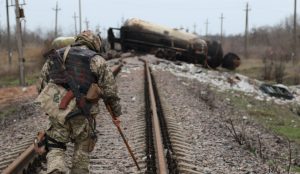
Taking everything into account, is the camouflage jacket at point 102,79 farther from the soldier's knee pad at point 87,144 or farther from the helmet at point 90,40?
the soldier's knee pad at point 87,144

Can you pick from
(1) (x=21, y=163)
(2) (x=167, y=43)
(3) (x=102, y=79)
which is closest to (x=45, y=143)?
(3) (x=102, y=79)

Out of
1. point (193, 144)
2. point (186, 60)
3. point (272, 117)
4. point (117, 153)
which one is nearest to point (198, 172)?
point (117, 153)

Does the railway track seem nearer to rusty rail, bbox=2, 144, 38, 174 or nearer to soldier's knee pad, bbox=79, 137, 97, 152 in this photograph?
rusty rail, bbox=2, 144, 38, 174

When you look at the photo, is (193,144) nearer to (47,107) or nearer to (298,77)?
(47,107)

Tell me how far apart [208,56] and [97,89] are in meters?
29.1

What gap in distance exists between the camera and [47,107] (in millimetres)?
5016

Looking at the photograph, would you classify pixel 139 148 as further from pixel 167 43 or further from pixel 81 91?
pixel 167 43

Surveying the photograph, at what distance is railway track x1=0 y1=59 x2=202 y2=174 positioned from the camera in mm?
6504

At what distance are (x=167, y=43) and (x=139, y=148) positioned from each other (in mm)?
25872

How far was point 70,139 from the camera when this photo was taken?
5.17m

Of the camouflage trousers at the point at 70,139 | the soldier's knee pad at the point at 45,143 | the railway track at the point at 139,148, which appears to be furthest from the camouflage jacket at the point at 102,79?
the railway track at the point at 139,148

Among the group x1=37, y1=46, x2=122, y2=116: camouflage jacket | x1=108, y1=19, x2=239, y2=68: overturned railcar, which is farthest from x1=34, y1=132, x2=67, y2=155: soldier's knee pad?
x1=108, y1=19, x2=239, y2=68: overturned railcar

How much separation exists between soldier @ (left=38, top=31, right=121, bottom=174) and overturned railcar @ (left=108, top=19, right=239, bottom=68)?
27330mm

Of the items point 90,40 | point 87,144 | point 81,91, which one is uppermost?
point 90,40
